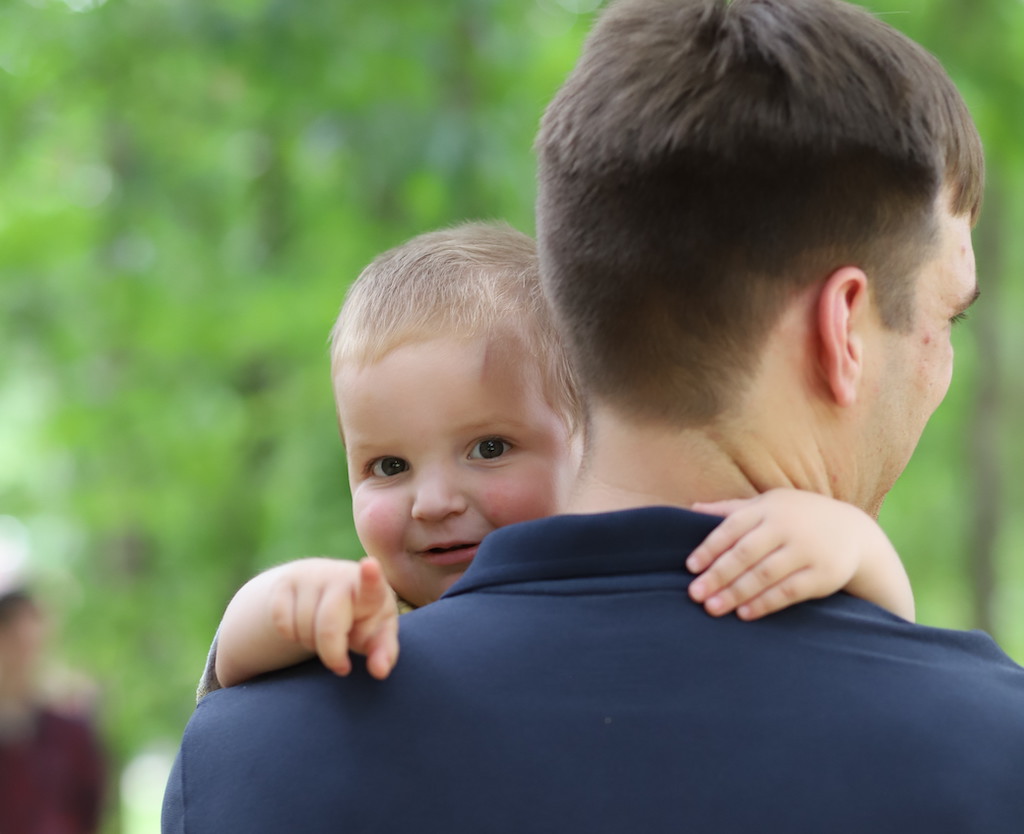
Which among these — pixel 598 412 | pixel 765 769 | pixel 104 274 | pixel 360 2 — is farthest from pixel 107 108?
pixel 765 769

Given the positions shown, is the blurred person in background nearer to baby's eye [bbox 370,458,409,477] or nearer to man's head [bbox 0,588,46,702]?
man's head [bbox 0,588,46,702]

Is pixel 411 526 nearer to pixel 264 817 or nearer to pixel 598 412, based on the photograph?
pixel 598 412

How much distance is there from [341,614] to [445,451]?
2.68 ft

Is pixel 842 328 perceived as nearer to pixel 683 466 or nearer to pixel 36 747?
pixel 683 466

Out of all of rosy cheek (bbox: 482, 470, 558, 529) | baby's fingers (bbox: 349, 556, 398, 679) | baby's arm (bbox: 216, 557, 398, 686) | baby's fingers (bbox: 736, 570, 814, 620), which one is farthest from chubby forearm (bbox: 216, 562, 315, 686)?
rosy cheek (bbox: 482, 470, 558, 529)

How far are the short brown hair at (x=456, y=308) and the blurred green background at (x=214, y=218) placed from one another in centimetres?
275

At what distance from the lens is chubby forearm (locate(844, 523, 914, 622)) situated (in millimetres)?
1493

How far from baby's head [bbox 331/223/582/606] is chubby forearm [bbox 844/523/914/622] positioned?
29.0 inches

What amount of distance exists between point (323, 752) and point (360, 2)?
4.54m

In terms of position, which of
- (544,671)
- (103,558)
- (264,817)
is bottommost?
(103,558)

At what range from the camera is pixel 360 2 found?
541cm

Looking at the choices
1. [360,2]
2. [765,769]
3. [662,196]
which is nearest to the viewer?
[765,769]

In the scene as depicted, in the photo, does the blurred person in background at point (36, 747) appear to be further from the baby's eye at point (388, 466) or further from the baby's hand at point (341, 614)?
the baby's hand at point (341, 614)

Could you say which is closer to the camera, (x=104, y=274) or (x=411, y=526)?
(x=411, y=526)
